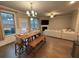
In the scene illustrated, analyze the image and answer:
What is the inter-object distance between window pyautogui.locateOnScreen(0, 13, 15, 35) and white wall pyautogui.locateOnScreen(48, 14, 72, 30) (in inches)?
221

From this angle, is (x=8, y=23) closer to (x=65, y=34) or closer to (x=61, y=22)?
(x=65, y=34)

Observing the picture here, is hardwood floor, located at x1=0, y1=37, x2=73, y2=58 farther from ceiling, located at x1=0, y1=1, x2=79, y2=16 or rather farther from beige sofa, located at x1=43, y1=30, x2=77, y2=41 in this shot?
ceiling, located at x1=0, y1=1, x2=79, y2=16

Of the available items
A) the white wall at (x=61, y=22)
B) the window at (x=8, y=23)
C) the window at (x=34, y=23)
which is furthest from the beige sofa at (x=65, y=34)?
the window at (x=8, y=23)

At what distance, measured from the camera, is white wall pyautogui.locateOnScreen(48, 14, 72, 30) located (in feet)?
27.0

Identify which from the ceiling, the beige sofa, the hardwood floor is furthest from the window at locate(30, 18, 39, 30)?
the hardwood floor

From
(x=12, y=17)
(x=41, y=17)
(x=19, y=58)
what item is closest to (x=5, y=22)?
(x=12, y=17)

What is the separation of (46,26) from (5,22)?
638 centimetres

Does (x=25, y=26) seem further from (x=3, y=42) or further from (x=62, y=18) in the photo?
(x=62, y=18)

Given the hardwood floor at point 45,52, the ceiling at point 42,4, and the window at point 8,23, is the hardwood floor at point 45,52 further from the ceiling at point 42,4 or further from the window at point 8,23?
the ceiling at point 42,4

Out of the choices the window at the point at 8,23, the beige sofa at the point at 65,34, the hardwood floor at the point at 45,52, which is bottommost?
the hardwood floor at the point at 45,52

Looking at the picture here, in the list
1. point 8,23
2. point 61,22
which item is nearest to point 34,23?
point 61,22

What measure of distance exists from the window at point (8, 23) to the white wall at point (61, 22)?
561 centimetres

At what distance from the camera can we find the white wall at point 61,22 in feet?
27.0

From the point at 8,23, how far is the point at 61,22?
6.10 meters
